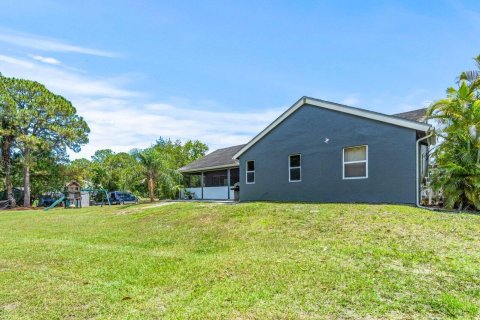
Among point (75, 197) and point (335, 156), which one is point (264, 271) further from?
point (75, 197)

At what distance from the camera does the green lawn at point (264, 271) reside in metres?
3.99

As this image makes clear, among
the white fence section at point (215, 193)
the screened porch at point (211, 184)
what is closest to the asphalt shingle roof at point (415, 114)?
the screened porch at point (211, 184)

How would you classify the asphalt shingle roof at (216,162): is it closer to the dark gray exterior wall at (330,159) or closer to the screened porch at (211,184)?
the screened porch at (211,184)

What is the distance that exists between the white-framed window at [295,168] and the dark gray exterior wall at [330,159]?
0.18 meters

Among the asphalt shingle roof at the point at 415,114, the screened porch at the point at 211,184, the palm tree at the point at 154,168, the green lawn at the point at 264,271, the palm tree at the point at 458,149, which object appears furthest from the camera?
the screened porch at the point at 211,184

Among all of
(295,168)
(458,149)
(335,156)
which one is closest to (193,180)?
(295,168)

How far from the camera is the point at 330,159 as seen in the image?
13938 mm

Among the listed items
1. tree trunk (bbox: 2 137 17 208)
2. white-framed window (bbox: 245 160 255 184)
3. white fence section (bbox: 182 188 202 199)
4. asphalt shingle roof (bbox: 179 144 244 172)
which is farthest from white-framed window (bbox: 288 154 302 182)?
tree trunk (bbox: 2 137 17 208)

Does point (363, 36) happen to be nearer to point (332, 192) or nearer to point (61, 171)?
point (332, 192)

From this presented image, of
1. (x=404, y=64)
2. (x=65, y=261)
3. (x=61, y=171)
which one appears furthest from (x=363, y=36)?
(x=61, y=171)

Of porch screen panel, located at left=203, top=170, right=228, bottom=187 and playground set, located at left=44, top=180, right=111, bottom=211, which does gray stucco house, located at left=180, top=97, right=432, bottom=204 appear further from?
playground set, located at left=44, top=180, right=111, bottom=211

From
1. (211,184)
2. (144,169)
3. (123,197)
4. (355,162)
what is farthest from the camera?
(123,197)

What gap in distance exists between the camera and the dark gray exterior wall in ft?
38.8

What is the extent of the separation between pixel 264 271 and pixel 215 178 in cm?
1974
